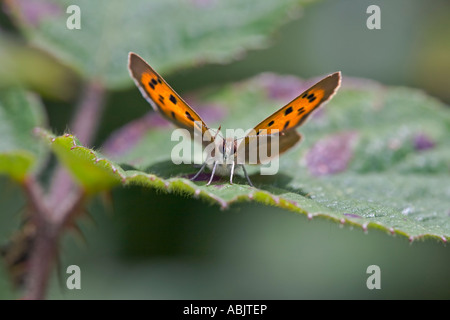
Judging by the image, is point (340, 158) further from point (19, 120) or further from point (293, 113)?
point (19, 120)

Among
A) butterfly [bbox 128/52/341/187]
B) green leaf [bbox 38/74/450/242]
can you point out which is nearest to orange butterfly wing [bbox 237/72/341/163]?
butterfly [bbox 128/52/341/187]

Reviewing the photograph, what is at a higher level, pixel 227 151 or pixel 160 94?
pixel 160 94

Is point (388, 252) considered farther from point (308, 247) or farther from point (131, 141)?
point (131, 141)

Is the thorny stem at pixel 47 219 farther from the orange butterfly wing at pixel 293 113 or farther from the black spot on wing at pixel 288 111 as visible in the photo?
the black spot on wing at pixel 288 111

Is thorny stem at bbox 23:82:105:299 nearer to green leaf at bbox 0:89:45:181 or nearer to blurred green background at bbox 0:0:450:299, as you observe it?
green leaf at bbox 0:89:45:181

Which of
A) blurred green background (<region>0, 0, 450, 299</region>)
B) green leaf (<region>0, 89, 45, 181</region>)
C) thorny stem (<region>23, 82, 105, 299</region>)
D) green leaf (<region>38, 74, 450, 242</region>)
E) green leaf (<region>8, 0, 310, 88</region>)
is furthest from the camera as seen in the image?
blurred green background (<region>0, 0, 450, 299</region>)

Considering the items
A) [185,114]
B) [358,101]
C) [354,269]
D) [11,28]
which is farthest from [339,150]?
[11,28]

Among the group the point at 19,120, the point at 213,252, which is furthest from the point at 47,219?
the point at 213,252
